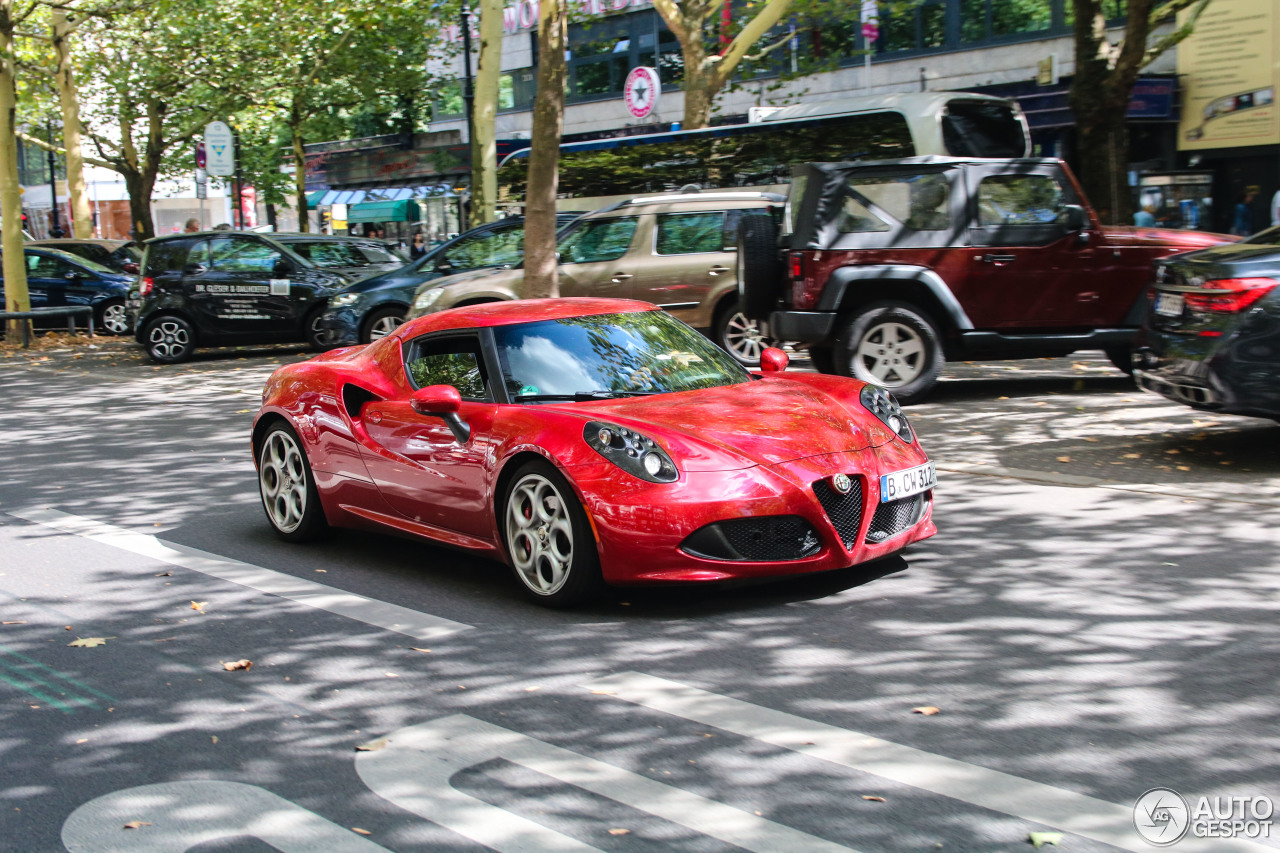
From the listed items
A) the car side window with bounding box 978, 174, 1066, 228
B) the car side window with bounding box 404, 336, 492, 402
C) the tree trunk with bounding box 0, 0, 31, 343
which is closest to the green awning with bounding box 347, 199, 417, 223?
the tree trunk with bounding box 0, 0, 31, 343

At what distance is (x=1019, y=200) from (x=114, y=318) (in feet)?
56.3

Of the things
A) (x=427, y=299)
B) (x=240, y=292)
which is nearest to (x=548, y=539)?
(x=427, y=299)

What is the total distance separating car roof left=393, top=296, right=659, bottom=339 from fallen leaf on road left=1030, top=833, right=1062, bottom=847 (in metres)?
3.82

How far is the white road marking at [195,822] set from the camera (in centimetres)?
351

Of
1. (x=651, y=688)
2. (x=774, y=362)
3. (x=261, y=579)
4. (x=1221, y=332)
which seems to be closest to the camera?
(x=651, y=688)

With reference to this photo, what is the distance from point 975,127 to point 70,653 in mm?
16520

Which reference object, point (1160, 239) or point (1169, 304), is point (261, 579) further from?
point (1160, 239)

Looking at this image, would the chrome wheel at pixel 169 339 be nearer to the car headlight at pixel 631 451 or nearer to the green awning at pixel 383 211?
the car headlight at pixel 631 451

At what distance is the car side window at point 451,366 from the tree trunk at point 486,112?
15005mm

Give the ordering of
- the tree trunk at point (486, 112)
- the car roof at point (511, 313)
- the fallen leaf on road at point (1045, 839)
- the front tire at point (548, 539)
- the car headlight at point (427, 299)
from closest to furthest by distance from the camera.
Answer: the fallen leaf on road at point (1045, 839) → the front tire at point (548, 539) → the car roof at point (511, 313) → the car headlight at point (427, 299) → the tree trunk at point (486, 112)

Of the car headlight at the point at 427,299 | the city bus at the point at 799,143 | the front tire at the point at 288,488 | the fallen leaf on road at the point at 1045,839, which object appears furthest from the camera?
the city bus at the point at 799,143

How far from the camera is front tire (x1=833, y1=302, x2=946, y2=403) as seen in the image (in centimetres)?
1135

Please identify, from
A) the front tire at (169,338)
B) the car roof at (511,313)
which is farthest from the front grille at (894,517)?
the front tire at (169,338)

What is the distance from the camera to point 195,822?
12.0 feet
